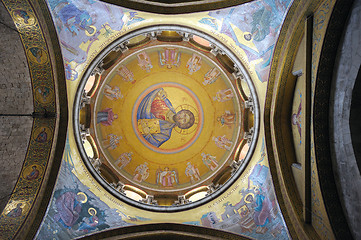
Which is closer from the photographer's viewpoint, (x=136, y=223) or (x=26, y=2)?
(x=26, y=2)

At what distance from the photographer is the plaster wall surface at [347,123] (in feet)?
19.4

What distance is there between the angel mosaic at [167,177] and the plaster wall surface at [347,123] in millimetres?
9577

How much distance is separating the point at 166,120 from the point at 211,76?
3.92 m

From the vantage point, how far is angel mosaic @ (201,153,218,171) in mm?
14634

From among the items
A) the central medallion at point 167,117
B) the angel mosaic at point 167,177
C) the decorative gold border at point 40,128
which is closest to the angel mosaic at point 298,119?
the central medallion at point 167,117

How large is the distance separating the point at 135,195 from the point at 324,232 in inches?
370

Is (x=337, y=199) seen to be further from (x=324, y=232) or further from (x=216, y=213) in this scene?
(x=216, y=213)

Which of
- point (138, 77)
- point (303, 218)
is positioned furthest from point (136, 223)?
point (138, 77)

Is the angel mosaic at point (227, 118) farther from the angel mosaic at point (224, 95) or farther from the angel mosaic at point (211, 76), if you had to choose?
the angel mosaic at point (211, 76)

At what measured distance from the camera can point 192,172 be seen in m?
15.1

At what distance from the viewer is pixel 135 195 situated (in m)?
13.9

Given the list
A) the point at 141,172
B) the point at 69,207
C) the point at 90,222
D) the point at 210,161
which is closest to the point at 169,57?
the point at 210,161

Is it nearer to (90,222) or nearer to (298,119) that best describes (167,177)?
(90,222)

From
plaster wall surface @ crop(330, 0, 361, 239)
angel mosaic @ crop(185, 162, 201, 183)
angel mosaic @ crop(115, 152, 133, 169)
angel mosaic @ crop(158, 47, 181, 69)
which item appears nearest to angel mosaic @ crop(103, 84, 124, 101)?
angel mosaic @ crop(158, 47, 181, 69)
